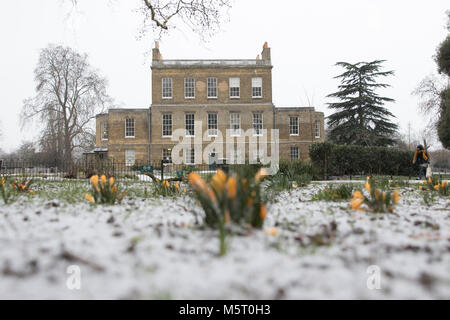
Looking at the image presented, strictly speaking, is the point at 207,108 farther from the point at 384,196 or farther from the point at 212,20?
the point at 384,196

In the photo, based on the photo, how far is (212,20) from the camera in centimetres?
691

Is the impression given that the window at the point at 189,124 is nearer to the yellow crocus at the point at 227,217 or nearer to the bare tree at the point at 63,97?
the bare tree at the point at 63,97

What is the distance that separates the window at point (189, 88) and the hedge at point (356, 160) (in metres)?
15.7

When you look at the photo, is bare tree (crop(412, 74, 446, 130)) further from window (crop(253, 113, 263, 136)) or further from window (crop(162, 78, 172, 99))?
window (crop(162, 78, 172, 99))

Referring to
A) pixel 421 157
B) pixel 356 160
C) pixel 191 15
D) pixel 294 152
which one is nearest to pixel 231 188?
pixel 191 15

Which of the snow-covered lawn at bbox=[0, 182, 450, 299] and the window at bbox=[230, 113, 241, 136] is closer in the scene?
the snow-covered lawn at bbox=[0, 182, 450, 299]

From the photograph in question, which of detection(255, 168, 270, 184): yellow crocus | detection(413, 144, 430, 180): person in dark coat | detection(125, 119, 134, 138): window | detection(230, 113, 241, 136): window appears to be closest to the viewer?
detection(255, 168, 270, 184): yellow crocus

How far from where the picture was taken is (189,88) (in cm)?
2559

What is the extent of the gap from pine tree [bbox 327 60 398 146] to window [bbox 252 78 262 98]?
6699 mm

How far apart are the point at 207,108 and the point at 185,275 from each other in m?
24.8

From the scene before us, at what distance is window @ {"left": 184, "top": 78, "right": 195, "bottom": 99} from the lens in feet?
83.7

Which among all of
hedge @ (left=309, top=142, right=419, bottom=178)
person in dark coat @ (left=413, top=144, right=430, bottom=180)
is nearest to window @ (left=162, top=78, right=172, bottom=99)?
hedge @ (left=309, top=142, right=419, bottom=178)

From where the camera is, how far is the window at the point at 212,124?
25.2m
